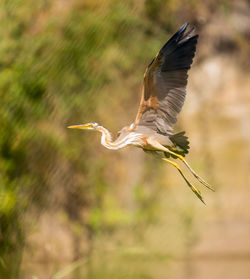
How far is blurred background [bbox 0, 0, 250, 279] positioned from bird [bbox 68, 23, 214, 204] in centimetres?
97

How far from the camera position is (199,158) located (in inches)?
153

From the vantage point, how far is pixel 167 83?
1160mm

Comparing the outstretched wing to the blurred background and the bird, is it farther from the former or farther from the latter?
the blurred background

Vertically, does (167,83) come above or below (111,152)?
below

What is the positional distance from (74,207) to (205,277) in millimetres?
1125

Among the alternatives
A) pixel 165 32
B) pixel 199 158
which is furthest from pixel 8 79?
pixel 199 158

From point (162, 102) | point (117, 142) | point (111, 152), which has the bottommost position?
point (117, 142)

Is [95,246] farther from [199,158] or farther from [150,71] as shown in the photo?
[150,71]

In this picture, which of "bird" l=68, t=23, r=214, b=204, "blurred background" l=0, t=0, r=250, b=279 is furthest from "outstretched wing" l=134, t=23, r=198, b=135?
"blurred background" l=0, t=0, r=250, b=279

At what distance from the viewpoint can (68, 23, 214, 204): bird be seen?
3.52 ft

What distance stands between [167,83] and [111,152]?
2609 millimetres

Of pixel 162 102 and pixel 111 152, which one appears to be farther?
pixel 111 152

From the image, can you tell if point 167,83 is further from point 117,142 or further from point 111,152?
point 111,152

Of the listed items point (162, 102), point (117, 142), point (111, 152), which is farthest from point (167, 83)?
point (111, 152)
